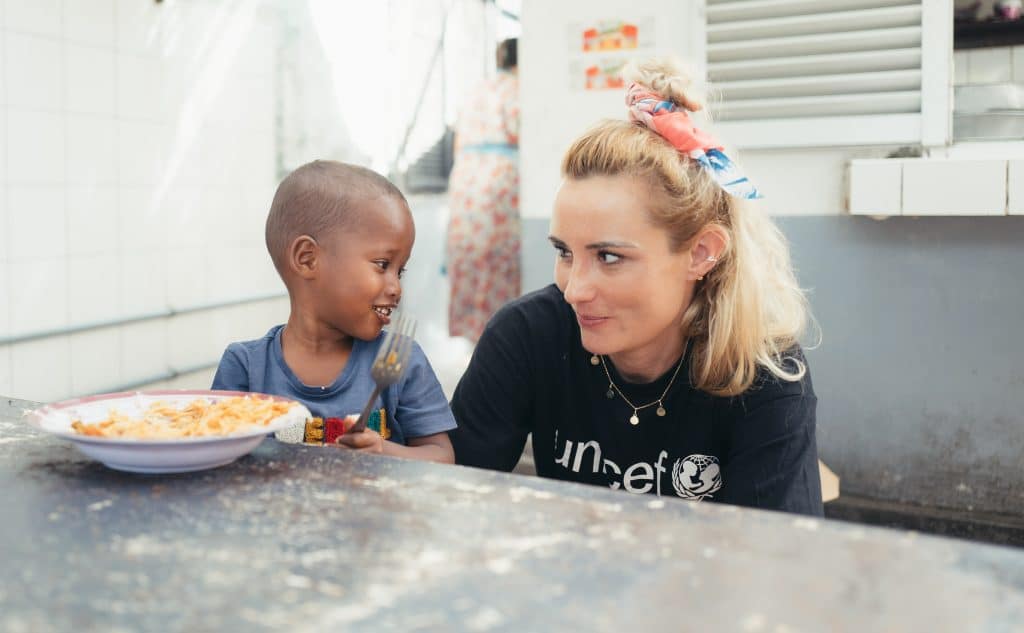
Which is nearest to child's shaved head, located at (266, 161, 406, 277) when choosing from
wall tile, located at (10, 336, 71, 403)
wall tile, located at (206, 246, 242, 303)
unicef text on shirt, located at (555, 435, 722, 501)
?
unicef text on shirt, located at (555, 435, 722, 501)

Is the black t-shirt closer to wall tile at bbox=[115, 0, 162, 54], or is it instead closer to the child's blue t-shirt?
the child's blue t-shirt

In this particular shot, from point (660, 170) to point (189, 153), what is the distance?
9.72 ft

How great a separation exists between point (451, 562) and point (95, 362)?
10.7ft

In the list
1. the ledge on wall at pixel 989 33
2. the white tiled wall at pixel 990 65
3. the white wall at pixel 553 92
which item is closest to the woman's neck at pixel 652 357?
the white wall at pixel 553 92

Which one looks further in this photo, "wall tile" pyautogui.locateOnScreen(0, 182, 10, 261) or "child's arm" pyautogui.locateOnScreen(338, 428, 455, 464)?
"wall tile" pyautogui.locateOnScreen(0, 182, 10, 261)

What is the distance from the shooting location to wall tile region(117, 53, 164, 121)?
3.66 metres

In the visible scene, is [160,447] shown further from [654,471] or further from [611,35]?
[611,35]

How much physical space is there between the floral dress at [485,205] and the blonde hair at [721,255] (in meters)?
2.45

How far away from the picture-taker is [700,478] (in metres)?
1.63

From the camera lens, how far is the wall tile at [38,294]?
3.26m

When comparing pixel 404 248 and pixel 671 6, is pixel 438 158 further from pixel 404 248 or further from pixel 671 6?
pixel 404 248

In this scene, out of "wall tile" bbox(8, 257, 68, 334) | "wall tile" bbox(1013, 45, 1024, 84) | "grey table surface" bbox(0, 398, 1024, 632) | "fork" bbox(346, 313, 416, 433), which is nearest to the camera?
"grey table surface" bbox(0, 398, 1024, 632)

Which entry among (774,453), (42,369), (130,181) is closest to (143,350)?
(42,369)

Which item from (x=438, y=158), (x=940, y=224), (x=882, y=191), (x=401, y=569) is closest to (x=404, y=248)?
(x=401, y=569)
